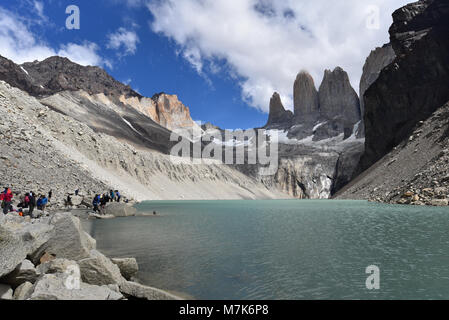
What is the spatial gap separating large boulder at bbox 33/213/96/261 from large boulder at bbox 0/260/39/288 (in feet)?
6.99

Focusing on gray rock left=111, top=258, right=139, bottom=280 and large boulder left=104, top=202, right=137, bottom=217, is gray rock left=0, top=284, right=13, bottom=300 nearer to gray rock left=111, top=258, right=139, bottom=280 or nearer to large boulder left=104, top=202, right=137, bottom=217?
gray rock left=111, top=258, right=139, bottom=280

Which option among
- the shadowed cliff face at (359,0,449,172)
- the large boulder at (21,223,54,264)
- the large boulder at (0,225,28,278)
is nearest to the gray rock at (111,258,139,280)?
the large boulder at (21,223,54,264)

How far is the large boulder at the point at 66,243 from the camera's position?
31.7ft

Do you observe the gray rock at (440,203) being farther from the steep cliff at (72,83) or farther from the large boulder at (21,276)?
the steep cliff at (72,83)

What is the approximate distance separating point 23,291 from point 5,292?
0.34 m

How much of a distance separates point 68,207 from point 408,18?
307 feet

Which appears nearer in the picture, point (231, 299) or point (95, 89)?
point (231, 299)

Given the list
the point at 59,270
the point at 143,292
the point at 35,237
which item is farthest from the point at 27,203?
the point at 143,292

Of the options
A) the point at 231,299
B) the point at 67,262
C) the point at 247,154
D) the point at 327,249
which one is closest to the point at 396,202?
the point at 327,249

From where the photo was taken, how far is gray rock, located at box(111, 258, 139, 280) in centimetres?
997

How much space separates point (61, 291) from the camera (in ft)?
20.4
